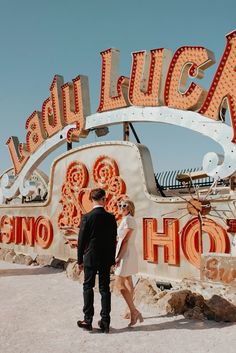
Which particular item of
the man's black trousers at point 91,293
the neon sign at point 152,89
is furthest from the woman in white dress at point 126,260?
the neon sign at point 152,89

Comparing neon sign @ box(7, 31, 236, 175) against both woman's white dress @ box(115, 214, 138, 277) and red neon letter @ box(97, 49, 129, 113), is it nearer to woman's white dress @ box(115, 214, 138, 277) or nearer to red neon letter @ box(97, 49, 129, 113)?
red neon letter @ box(97, 49, 129, 113)

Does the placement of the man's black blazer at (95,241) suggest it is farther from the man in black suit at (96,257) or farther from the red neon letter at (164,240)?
the red neon letter at (164,240)

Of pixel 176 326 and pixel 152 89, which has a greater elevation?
pixel 152 89

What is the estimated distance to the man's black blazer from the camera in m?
5.08

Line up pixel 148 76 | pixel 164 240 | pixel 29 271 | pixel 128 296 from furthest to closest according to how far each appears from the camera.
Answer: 1. pixel 29 271
2. pixel 148 76
3. pixel 164 240
4. pixel 128 296

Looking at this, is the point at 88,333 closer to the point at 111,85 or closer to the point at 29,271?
the point at 29,271

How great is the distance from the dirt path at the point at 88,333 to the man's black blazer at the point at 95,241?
3.12 ft

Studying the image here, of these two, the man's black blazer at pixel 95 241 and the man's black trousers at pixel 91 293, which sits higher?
the man's black blazer at pixel 95 241

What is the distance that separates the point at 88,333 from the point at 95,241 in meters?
1.21

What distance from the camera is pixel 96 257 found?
5.07 metres

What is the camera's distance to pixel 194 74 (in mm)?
8547

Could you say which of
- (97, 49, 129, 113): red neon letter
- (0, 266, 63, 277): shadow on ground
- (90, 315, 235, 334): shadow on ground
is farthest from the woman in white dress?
(0, 266, 63, 277): shadow on ground

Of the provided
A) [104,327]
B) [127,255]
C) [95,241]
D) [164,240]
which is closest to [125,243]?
[127,255]

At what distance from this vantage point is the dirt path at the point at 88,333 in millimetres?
4559
